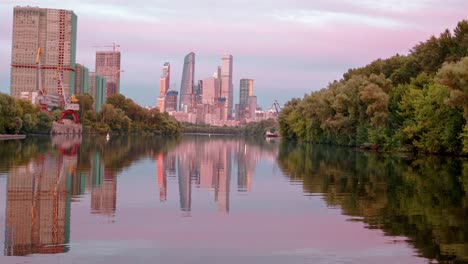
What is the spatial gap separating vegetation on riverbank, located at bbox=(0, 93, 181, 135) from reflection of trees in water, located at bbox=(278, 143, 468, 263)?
249 feet

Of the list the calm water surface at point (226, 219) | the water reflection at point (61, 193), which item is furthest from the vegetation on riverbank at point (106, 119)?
the calm water surface at point (226, 219)

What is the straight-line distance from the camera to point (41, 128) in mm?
129625

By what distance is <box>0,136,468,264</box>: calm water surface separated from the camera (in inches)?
503

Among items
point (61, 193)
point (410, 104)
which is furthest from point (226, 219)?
point (410, 104)

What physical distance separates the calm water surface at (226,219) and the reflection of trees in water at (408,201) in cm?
4

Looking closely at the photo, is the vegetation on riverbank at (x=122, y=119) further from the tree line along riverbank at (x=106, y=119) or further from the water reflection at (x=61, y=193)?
the water reflection at (x=61, y=193)

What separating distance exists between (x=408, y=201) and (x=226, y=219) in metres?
6.91

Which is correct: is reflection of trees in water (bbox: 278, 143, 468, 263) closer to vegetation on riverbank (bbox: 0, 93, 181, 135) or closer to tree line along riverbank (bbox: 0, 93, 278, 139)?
vegetation on riverbank (bbox: 0, 93, 181, 135)

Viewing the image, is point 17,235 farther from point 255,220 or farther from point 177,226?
point 255,220

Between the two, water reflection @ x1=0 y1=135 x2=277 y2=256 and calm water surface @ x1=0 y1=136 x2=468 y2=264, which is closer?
calm water surface @ x1=0 y1=136 x2=468 y2=264

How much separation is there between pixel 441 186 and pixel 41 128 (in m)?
112

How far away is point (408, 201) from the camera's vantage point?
21375 millimetres

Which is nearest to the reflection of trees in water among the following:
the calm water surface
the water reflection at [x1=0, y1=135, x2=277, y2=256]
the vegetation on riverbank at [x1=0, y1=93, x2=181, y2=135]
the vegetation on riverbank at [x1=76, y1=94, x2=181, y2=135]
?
the calm water surface

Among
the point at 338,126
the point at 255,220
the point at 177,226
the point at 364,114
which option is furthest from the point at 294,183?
the point at 338,126
